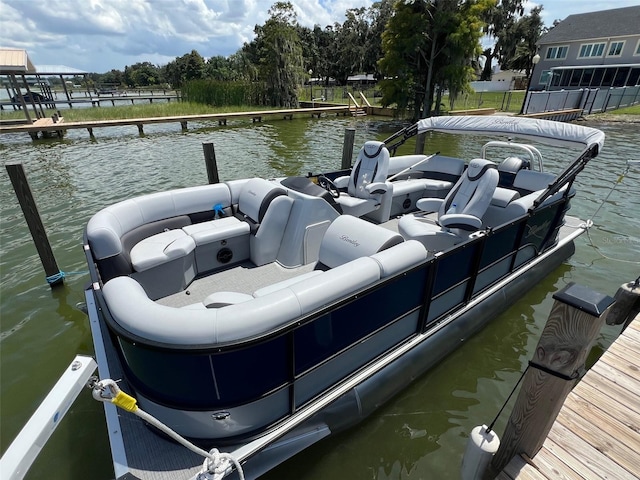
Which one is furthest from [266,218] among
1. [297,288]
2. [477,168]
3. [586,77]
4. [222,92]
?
[586,77]

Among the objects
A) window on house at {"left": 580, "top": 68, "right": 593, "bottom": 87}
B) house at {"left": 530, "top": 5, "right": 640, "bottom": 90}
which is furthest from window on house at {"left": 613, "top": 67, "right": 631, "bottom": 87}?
window on house at {"left": 580, "top": 68, "right": 593, "bottom": 87}

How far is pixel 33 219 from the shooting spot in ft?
16.4

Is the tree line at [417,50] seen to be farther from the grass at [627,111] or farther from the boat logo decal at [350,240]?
the boat logo decal at [350,240]

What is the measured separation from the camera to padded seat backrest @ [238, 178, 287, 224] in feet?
14.3

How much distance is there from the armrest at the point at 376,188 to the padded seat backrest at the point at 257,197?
1795 millimetres

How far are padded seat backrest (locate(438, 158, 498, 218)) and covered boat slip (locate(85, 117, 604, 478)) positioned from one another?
0.06 feet

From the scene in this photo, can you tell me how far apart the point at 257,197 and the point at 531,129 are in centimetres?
432

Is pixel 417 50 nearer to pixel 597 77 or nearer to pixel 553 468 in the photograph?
pixel 553 468

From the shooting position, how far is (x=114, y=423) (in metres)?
2.43

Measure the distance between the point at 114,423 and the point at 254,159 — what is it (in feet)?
38.8

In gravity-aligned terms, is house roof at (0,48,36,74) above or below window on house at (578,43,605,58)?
below

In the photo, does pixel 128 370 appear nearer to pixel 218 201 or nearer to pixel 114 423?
pixel 114 423

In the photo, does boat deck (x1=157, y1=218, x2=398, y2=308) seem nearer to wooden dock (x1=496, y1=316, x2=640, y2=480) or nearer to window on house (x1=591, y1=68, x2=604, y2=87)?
wooden dock (x1=496, y1=316, x2=640, y2=480)

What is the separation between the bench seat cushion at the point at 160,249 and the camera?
358 centimetres
